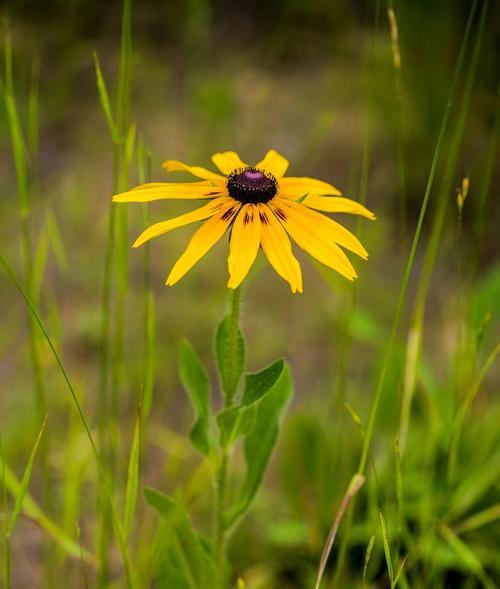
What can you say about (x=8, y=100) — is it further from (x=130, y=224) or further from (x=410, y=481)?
(x=130, y=224)

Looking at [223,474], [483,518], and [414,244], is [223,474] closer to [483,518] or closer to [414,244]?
[414,244]

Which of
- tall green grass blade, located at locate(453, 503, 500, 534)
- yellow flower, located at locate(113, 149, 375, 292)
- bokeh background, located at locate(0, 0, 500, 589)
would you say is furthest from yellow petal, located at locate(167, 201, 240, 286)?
tall green grass blade, located at locate(453, 503, 500, 534)

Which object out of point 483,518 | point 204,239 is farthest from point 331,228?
point 483,518

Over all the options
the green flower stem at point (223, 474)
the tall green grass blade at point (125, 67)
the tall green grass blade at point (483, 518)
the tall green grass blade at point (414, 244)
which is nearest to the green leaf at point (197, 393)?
the green flower stem at point (223, 474)

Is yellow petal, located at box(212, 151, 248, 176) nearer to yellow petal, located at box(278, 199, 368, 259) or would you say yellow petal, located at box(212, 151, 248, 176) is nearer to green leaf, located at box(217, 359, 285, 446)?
yellow petal, located at box(278, 199, 368, 259)

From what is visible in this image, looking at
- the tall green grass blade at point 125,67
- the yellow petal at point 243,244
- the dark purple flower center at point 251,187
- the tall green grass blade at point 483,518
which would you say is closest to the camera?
the yellow petal at point 243,244

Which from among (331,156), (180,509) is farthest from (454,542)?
(331,156)

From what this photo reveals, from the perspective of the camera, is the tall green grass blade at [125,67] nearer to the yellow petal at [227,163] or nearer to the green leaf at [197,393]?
the yellow petal at [227,163]
